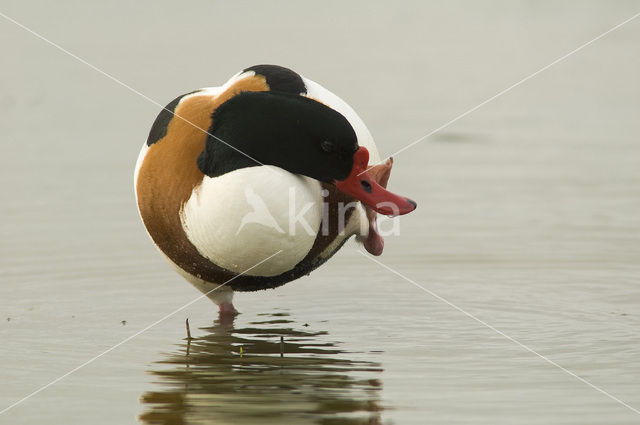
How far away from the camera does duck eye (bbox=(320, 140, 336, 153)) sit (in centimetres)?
531

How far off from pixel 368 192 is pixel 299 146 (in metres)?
0.36

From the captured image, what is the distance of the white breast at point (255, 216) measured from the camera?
5.20 meters

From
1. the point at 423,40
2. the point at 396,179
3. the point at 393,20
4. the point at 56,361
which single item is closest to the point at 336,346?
the point at 56,361

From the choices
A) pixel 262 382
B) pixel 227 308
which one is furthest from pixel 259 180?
pixel 227 308

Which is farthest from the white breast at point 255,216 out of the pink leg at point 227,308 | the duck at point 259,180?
the pink leg at point 227,308

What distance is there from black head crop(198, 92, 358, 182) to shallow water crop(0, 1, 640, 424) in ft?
3.09

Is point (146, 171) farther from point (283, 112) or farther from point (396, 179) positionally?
point (396, 179)

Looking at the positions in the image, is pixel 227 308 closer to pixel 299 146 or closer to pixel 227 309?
pixel 227 309

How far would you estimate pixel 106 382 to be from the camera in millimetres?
5438

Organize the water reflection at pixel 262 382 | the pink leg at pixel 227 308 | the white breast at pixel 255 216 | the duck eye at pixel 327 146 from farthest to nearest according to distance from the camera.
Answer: the pink leg at pixel 227 308 → the duck eye at pixel 327 146 → the white breast at pixel 255 216 → the water reflection at pixel 262 382

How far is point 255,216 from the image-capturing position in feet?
17.1

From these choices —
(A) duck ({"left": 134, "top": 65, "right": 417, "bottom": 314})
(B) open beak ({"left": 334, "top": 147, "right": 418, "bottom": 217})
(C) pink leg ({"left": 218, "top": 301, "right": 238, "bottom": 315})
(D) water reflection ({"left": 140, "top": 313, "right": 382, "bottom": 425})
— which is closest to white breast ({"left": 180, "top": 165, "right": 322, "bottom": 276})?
(A) duck ({"left": 134, "top": 65, "right": 417, "bottom": 314})

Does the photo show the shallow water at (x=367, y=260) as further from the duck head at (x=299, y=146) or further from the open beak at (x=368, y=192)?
the duck head at (x=299, y=146)

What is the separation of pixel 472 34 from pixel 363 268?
887 centimetres
